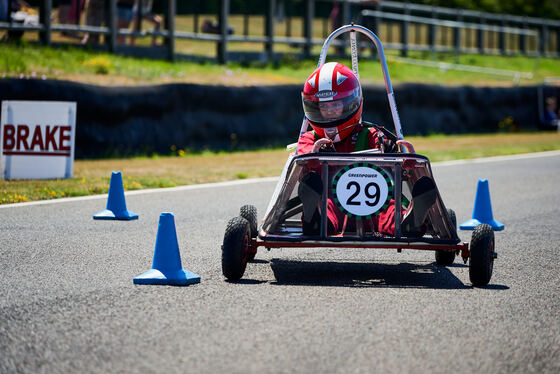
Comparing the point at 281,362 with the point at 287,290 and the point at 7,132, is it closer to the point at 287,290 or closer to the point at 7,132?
the point at 287,290

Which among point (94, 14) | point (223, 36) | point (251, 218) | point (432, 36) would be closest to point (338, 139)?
point (251, 218)

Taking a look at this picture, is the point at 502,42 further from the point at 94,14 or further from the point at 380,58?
the point at 380,58

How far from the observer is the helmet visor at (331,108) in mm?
6797

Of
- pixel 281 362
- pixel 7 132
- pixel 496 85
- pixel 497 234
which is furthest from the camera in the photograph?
pixel 496 85

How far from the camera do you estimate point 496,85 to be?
76.1 feet

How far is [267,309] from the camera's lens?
17.3 ft

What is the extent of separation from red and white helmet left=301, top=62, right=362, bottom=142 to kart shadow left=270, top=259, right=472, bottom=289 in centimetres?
100

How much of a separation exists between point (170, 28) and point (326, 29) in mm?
5767

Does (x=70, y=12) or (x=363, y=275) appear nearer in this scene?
(x=363, y=275)

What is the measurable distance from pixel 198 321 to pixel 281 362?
33.3 inches

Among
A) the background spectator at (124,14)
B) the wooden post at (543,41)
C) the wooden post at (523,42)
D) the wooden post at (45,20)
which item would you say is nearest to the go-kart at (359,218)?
the wooden post at (45,20)

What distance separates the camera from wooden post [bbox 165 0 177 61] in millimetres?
19859

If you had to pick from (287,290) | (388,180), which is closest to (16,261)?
(287,290)

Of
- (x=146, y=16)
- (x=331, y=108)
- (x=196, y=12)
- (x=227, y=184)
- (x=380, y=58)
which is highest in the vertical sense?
(x=196, y=12)
